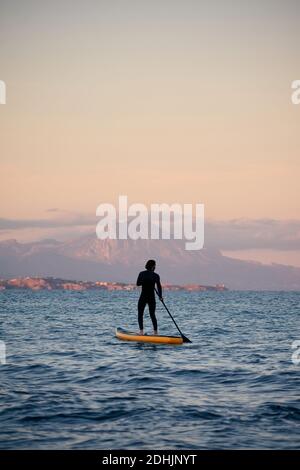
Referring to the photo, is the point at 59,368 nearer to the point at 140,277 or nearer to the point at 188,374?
the point at 188,374

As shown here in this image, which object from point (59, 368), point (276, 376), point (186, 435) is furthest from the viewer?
point (59, 368)

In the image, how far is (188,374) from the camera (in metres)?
15.8

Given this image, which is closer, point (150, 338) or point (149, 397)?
point (149, 397)

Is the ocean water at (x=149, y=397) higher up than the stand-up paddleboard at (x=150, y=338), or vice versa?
the ocean water at (x=149, y=397)

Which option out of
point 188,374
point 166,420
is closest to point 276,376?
point 188,374

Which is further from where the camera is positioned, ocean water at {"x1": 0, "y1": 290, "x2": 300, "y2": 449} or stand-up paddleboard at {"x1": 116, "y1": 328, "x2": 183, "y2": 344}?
stand-up paddleboard at {"x1": 116, "y1": 328, "x2": 183, "y2": 344}

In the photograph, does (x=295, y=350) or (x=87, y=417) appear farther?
(x=295, y=350)

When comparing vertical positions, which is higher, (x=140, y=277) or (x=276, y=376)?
(x=140, y=277)

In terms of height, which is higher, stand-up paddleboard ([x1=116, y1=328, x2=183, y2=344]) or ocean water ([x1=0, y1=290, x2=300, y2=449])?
ocean water ([x1=0, y1=290, x2=300, y2=449])

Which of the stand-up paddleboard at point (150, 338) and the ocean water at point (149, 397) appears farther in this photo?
the stand-up paddleboard at point (150, 338)

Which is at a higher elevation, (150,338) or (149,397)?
(149,397)
